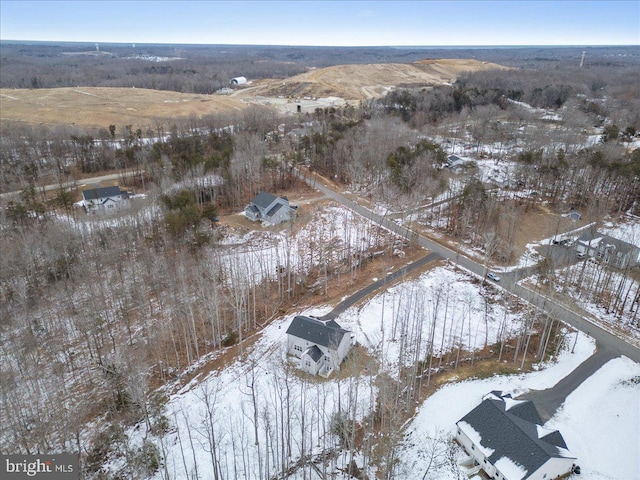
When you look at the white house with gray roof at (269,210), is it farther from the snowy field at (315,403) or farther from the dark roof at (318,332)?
the dark roof at (318,332)

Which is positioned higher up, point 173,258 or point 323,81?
point 323,81

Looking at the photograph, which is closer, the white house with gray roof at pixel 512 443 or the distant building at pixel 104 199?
the white house with gray roof at pixel 512 443

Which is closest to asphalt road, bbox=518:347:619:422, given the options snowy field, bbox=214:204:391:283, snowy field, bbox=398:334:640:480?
snowy field, bbox=398:334:640:480

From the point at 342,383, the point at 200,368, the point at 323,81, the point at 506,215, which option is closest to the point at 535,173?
the point at 506,215

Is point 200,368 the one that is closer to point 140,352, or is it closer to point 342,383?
point 140,352

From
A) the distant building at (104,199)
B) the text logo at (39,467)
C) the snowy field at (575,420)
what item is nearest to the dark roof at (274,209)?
the distant building at (104,199)

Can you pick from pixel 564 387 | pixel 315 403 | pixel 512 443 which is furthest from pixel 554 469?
pixel 315 403
